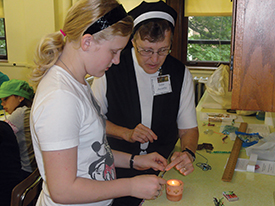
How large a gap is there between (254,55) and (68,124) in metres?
0.61

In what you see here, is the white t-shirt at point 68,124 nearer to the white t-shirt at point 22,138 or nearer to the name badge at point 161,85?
the name badge at point 161,85

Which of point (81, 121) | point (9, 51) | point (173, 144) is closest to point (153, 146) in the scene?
point (173, 144)

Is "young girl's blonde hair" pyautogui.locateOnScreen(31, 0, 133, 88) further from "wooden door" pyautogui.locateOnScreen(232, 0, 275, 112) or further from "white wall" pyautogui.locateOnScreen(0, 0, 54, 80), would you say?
"white wall" pyautogui.locateOnScreen(0, 0, 54, 80)

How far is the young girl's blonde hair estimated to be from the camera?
0.89 metres

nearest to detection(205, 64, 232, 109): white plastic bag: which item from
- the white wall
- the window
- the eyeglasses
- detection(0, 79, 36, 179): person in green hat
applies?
the eyeglasses

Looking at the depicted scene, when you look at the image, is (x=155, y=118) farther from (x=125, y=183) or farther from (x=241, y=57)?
(x=241, y=57)

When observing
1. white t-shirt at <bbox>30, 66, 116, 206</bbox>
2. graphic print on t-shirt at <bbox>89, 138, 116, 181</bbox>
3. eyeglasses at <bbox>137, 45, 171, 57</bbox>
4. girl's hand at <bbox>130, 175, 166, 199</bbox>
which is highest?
eyeglasses at <bbox>137, 45, 171, 57</bbox>

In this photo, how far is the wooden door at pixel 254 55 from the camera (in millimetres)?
843

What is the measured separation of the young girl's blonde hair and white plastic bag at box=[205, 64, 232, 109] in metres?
2.19

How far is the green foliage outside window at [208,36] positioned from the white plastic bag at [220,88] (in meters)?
1.42

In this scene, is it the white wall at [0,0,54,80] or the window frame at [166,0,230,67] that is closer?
the white wall at [0,0,54,80]

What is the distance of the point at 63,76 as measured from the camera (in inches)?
36.1

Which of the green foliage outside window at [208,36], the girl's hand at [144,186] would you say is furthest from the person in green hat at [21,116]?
the green foliage outside window at [208,36]

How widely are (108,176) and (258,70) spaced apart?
0.67 meters
